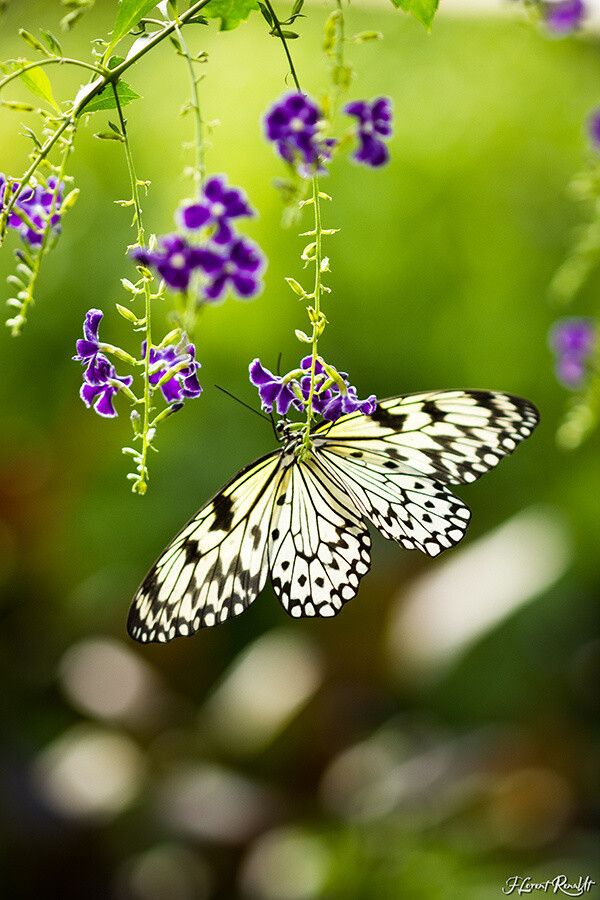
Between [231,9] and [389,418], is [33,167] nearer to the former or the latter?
[231,9]

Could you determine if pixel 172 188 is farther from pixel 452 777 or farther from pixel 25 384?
pixel 452 777

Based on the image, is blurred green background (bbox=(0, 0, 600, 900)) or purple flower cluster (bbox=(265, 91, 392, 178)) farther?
blurred green background (bbox=(0, 0, 600, 900))

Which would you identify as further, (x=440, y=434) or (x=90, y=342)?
(x=440, y=434)

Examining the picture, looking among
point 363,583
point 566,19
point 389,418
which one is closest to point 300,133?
point 389,418

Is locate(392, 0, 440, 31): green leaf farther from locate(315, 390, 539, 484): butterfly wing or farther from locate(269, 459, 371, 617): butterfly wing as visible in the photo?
locate(269, 459, 371, 617): butterfly wing

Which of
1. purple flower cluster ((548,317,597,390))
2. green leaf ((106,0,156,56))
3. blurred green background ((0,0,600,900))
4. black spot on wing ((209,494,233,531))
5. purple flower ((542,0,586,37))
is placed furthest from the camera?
blurred green background ((0,0,600,900))

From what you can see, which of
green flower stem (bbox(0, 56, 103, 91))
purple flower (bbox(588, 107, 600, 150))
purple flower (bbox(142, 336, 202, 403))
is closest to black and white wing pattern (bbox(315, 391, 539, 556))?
purple flower (bbox(142, 336, 202, 403))

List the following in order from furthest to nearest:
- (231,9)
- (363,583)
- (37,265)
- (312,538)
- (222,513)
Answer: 1. (363,583)
2. (312,538)
3. (222,513)
4. (231,9)
5. (37,265)

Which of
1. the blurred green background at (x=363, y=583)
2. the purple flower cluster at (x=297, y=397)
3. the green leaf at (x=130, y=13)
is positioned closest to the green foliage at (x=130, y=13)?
the green leaf at (x=130, y=13)
